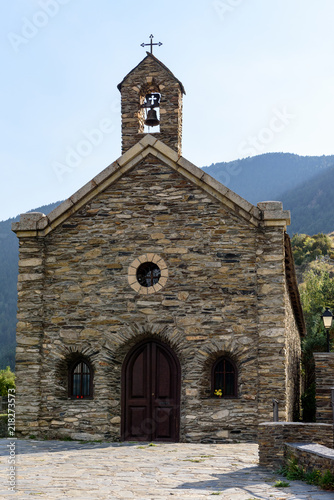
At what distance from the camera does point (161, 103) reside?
15250 millimetres

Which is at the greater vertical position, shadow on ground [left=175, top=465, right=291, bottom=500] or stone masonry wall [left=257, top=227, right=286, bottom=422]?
stone masonry wall [left=257, top=227, right=286, bottom=422]

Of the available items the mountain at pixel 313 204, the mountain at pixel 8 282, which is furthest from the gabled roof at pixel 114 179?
the mountain at pixel 313 204

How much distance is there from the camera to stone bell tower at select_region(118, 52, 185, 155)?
15219mm

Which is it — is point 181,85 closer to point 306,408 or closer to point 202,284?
point 202,284

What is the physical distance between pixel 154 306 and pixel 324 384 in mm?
4293

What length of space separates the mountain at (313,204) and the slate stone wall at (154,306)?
58.0 metres

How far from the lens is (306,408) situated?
1945 cm

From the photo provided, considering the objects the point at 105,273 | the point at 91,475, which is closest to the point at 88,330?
the point at 105,273

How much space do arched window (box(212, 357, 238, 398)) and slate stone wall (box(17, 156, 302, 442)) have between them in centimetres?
18

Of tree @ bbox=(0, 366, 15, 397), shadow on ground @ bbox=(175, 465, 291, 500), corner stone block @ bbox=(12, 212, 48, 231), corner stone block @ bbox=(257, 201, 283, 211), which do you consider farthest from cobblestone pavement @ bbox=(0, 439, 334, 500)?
tree @ bbox=(0, 366, 15, 397)

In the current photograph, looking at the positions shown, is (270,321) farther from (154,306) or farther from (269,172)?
(269,172)

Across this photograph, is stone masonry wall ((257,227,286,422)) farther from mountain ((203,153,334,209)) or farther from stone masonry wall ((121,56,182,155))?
mountain ((203,153,334,209))

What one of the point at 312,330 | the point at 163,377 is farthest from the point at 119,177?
the point at 312,330

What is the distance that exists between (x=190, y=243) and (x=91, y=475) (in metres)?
6.55
